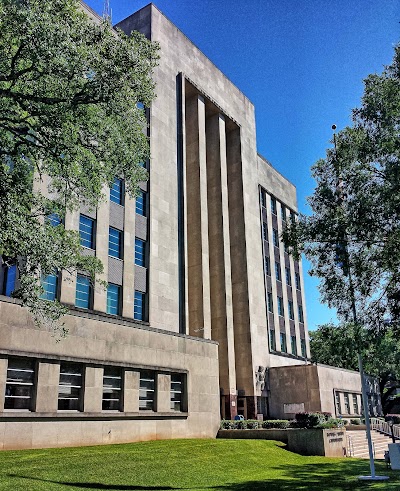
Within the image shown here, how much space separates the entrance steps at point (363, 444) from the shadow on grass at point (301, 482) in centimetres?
890

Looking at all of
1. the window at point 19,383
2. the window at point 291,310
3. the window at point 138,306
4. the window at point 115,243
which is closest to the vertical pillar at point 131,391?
the window at point 19,383

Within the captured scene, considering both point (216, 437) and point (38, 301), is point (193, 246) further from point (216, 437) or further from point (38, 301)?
point (38, 301)

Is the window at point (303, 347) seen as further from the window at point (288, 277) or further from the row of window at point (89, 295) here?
the row of window at point (89, 295)

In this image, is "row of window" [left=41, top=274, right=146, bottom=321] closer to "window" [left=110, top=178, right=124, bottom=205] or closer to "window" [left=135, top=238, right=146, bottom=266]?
"window" [left=135, top=238, right=146, bottom=266]

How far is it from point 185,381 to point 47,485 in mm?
15421

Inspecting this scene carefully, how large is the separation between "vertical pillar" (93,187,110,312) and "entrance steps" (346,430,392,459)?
17.5 metres

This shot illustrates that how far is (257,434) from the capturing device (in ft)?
93.2

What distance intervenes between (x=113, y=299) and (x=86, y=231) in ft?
16.2

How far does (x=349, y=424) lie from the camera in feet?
140

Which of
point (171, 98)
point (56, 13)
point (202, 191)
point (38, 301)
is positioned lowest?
point (38, 301)

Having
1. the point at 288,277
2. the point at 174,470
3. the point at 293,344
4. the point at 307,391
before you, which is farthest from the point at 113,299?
the point at 288,277

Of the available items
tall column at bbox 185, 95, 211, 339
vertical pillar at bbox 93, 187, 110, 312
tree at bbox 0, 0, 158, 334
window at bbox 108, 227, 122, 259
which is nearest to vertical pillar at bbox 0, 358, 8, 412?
tree at bbox 0, 0, 158, 334

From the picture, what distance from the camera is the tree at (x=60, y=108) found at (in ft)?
46.1

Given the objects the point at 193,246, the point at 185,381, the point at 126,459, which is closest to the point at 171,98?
the point at 193,246
